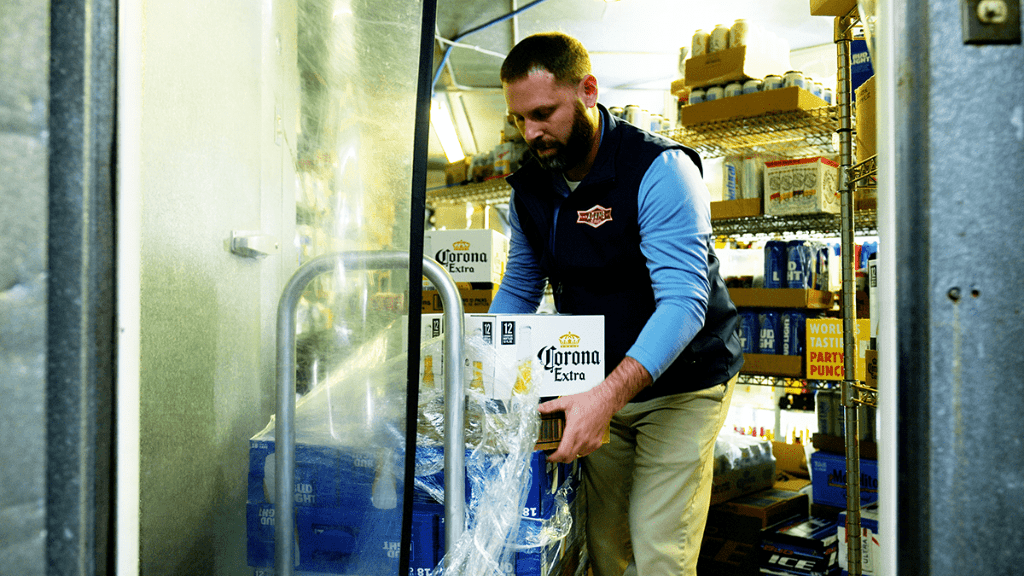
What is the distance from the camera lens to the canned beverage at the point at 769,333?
9.25 feet

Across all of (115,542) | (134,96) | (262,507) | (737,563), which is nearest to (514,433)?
(262,507)

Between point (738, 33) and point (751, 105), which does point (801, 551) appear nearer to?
point (751, 105)

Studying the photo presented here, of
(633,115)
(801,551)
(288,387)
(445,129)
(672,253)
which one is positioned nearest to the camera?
(288,387)

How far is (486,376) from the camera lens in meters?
1.15

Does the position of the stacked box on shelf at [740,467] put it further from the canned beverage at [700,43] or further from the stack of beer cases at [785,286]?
the canned beverage at [700,43]

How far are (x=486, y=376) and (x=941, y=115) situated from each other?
2.61ft

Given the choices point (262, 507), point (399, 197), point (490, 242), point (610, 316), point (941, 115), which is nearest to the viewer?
point (941, 115)

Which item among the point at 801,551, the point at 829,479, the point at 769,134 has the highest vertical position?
the point at 769,134

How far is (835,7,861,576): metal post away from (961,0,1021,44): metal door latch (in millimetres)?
1402

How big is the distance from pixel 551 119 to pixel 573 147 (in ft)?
0.31

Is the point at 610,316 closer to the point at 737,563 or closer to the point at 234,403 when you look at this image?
the point at 234,403

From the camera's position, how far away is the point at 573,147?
1664mm

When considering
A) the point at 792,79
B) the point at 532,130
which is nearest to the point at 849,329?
the point at 532,130

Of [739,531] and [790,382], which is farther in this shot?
[790,382]
